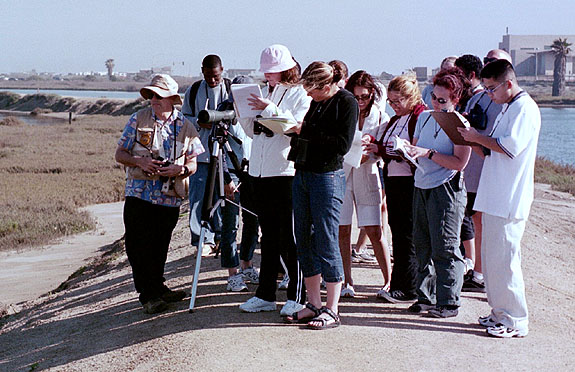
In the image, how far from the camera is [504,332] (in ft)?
18.8

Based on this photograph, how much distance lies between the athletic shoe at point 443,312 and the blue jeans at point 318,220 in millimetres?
915

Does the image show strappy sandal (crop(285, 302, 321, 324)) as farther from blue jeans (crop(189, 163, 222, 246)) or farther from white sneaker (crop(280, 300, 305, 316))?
blue jeans (crop(189, 163, 222, 246))

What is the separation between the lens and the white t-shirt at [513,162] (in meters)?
5.41

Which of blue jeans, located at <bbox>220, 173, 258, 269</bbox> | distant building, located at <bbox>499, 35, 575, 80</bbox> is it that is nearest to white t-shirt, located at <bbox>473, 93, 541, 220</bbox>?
blue jeans, located at <bbox>220, 173, 258, 269</bbox>

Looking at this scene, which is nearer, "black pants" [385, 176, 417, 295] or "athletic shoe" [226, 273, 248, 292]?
"black pants" [385, 176, 417, 295]

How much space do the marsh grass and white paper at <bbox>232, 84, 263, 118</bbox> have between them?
9.42 metres

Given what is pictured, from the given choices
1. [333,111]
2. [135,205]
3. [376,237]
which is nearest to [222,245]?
[135,205]

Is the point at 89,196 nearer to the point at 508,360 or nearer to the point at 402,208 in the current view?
the point at 402,208

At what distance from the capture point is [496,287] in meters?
→ 5.68

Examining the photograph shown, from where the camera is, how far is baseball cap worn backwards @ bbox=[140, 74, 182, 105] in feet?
20.6

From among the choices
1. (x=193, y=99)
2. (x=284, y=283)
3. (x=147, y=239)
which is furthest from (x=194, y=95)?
(x=284, y=283)

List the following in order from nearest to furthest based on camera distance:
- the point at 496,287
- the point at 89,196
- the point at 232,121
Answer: the point at 496,287, the point at 232,121, the point at 89,196

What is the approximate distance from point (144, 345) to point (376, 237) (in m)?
2.12

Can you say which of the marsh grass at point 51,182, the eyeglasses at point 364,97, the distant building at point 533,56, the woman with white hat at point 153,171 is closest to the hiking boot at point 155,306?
the woman with white hat at point 153,171
